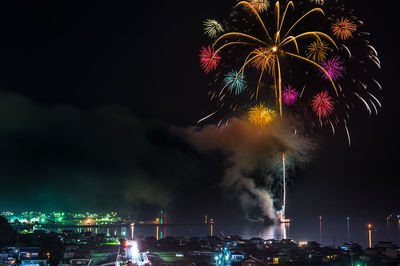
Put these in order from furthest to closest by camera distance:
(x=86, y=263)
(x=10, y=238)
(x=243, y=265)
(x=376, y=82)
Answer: (x=10, y=238) → (x=86, y=263) → (x=243, y=265) → (x=376, y=82)

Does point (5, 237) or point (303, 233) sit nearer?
point (5, 237)

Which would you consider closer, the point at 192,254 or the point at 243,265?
the point at 243,265

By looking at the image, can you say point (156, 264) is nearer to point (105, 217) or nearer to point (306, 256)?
point (306, 256)

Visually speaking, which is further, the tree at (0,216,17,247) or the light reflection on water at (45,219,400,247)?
the light reflection on water at (45,219,400,247)

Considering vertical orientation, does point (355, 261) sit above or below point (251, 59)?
below

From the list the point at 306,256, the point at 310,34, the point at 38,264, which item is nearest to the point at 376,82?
the point at 310,34

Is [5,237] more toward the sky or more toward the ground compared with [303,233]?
more toward the sky

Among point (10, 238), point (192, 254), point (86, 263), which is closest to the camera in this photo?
point (86, 263)

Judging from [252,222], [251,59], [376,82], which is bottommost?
[252,222]

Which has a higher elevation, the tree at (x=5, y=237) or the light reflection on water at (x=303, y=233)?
the tree at (x=5, y=237)

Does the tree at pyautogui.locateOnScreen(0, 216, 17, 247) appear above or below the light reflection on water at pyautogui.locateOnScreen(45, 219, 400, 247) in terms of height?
above

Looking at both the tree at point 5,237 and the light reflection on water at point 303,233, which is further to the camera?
the light reflection on water at point 303,233
